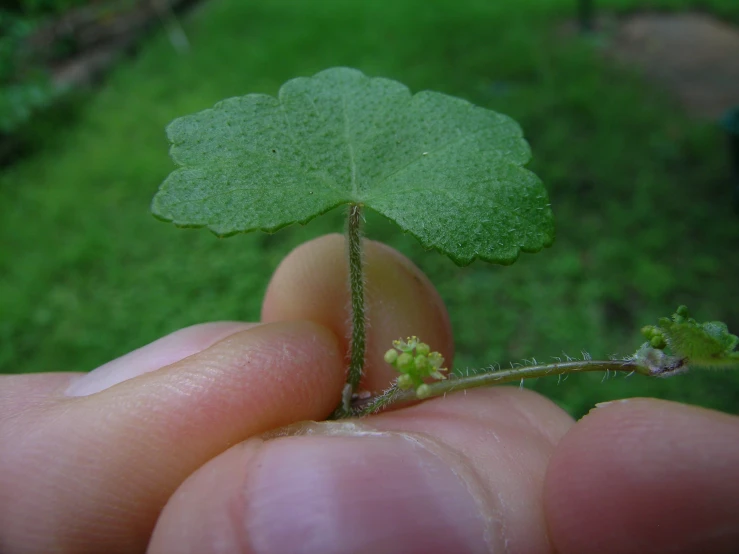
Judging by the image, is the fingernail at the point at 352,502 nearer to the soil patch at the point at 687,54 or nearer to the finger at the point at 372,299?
the finger at the point at 372,299

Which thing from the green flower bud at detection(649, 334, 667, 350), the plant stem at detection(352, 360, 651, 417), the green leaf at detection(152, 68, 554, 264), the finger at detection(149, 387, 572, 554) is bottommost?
the finger at detection(149, 387, 572, 554)

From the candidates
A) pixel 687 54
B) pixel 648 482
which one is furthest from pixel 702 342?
pixel 687 54

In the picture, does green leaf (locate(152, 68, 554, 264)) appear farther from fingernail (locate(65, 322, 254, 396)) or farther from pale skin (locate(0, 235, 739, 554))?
fingernail (locate(65, 322, 254, 396))

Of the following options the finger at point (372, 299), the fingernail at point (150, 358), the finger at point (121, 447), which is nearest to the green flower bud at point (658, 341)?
the finger at point (372, 299)

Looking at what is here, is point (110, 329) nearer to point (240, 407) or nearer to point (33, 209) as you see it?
point (33, 209)

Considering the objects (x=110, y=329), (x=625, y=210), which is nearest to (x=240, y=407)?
(x=110, y=329)

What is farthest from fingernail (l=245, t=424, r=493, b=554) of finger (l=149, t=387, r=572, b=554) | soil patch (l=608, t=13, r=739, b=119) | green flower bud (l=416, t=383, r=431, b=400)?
soil patch (l=608, t=13, r=739, b=119)
